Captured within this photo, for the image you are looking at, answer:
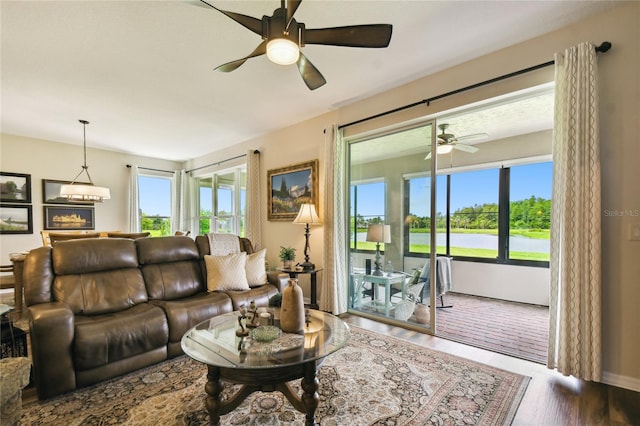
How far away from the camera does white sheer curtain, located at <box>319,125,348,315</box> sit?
12.5 ft

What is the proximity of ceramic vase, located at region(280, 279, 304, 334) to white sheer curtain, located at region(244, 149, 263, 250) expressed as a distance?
10.9 feet

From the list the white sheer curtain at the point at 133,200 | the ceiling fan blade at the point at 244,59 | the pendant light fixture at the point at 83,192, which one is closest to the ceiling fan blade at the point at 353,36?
the ceiling fan blade at the point at 244,59

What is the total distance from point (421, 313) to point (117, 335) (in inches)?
115

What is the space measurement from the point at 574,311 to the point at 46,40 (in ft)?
15.6

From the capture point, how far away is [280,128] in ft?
15.9

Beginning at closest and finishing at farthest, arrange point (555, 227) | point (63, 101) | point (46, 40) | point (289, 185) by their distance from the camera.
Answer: point (555, 227) < point (46, 40) < point (63, 101) < point (289, 185)

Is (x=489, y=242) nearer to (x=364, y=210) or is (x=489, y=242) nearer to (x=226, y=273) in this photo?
(x=364, y=210)

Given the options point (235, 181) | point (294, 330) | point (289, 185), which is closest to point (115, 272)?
point (294, 330)

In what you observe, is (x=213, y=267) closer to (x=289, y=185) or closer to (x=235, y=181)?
(x=289, y=185)

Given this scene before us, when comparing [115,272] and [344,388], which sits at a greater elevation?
[115,272]

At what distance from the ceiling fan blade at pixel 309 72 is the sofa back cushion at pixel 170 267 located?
227cm

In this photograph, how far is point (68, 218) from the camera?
5.57 metres

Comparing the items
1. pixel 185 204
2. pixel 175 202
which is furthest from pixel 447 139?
pixel 175 202

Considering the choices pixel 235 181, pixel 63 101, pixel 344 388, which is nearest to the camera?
pixel 344 388
